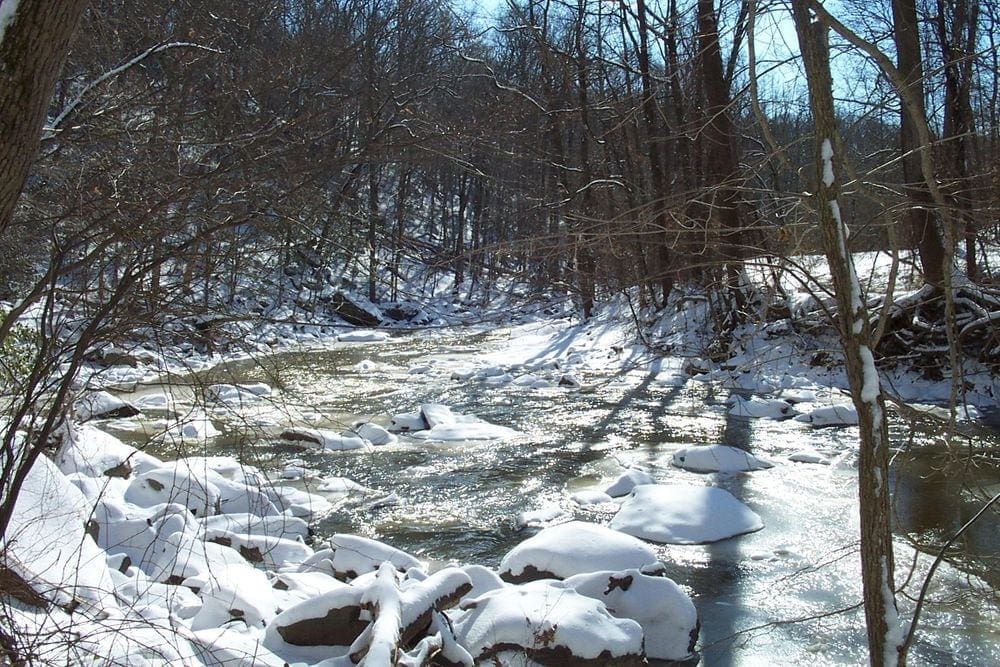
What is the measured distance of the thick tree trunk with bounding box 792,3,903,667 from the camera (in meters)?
2.88

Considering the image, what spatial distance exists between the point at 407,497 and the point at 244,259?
5.53 meters

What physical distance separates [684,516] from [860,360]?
5.05 meters

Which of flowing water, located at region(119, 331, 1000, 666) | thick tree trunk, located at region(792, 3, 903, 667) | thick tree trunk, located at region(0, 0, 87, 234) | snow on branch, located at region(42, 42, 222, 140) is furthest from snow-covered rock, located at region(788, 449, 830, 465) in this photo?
thick tree trunk, located at region(0, 0, 87, 234)

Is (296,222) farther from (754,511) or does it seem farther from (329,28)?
(754,511)

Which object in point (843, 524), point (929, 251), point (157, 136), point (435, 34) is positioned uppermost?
point (435, 34)

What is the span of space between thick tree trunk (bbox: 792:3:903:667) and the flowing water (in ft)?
0.42

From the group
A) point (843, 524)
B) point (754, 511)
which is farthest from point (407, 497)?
point (843, 524)

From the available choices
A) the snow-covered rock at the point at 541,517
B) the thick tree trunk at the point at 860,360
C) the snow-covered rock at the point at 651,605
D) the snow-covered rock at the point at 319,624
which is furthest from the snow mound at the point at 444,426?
the thick tree trunk at the point at 860,360

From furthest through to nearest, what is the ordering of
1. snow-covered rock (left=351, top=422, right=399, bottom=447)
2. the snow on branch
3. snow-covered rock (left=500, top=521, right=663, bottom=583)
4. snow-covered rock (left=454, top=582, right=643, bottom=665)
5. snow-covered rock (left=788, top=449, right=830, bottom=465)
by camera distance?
snow-covered rock (left=351, top=422, right=399, bottom=447), snow-covered rock (left=788, top=449, right=830, bottom=465), snow-covered rock (left=500, top=521, right=663, bottom=583), snow-covered rock (left=454, top=582, right=643, bottom=665), the snow on branch

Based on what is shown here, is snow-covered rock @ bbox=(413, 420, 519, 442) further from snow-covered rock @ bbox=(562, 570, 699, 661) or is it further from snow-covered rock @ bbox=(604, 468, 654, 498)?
snow-covered rock @ bbox=(562, 570, 699, 661)

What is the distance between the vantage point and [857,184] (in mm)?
3002

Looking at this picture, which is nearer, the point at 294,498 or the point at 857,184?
the point at 857,184

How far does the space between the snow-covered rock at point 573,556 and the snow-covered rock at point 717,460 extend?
3.29 metres

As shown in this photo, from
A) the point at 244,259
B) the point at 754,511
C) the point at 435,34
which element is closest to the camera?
the point at 244,259
